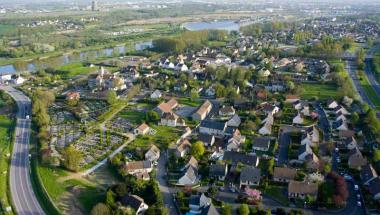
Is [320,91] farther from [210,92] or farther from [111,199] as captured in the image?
[111,199]

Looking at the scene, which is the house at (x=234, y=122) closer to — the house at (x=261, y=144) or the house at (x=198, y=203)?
the house at (x=261, y=144)

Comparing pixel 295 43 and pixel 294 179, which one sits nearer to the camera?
pixel 294 179

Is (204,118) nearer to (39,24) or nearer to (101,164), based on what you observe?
(101,164)

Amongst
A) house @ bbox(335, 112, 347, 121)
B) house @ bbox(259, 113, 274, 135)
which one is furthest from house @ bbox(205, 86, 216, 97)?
house @ bbox(335, 112, 347, 121)

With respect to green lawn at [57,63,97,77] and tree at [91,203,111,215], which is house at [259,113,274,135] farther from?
green lawn at [57,63,97,77]

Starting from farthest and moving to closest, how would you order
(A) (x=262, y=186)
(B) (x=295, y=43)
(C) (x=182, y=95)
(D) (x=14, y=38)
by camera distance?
(D) (x=14, y=38)
(B) (x=295, y=43)
(C) (x=182, y=95)
(A) (x=262, y=186)

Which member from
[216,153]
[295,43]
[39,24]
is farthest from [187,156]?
[39,24]
